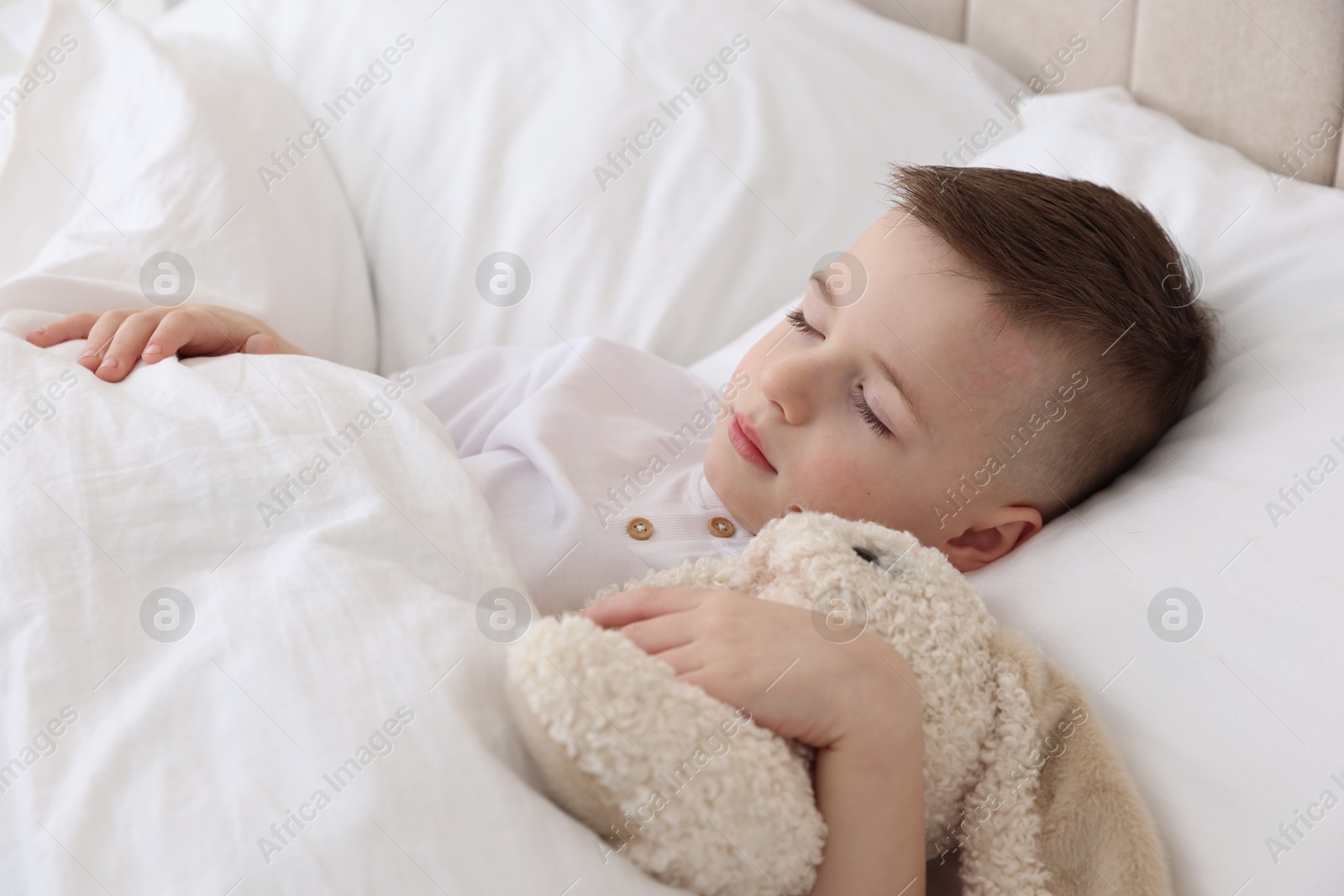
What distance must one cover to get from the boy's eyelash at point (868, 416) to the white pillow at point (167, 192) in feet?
2.31

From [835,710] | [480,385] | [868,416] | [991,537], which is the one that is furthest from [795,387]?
[480,385]

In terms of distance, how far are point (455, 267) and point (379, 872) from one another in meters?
0.99

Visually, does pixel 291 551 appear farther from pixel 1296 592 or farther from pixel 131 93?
pixel 131 93

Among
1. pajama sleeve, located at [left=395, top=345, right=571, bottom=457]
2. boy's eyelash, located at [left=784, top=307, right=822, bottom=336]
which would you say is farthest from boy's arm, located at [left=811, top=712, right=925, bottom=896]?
pajama sleeve, located at [left=395, top=345, right=571, bottom=457]

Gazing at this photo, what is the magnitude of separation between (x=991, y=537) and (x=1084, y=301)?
230mm

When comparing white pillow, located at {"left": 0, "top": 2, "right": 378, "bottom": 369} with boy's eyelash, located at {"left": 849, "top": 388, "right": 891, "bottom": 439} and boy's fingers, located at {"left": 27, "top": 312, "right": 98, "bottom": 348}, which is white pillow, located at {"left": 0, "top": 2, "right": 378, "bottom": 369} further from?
boy's eyelash, located at {"left": 849, "top": 388, "right": 891, "bottom": 439}

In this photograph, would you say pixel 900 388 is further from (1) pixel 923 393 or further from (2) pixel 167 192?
(2) pixel 167 192

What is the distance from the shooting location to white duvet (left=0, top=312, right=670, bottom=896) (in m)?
0.52

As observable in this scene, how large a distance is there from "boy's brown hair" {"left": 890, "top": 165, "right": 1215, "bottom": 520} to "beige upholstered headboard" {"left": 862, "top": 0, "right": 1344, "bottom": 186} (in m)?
0.31

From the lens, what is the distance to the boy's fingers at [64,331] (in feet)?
3.08

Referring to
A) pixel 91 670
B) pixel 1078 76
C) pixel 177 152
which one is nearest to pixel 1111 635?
pixel 91 670

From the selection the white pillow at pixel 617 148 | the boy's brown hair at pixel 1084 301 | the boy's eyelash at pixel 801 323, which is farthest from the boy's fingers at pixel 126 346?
the boy's brown hair at pixel 1084 301

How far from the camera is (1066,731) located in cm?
68

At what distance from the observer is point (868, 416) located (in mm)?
897
